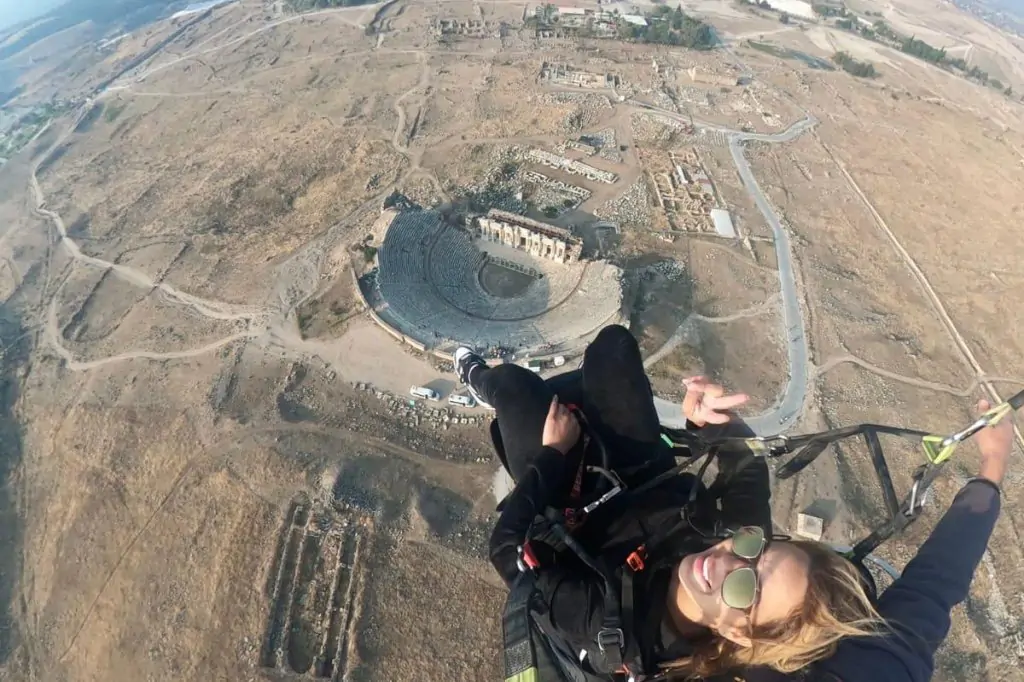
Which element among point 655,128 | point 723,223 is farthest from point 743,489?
point 655,128

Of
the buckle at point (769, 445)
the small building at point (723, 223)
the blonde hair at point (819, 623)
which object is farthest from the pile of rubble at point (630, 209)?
the blonde hair at point (819, 623)

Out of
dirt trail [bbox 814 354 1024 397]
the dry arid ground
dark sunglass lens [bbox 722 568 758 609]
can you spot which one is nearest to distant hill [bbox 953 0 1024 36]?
the dry arid ground

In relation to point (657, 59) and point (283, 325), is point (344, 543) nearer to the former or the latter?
point (283, 325)

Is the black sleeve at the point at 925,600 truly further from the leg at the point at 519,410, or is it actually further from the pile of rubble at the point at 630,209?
the pile of rubble at the point at 630,209

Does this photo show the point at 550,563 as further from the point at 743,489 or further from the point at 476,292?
the point at 476,292

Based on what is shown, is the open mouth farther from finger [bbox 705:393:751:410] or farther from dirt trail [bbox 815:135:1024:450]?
dirt trail [bbox 815:135:1024:450]

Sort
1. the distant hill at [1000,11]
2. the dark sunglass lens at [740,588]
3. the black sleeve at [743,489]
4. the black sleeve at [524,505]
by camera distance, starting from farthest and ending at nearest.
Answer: the distant hill at [1000,11], the black sleeve at [743,489], the black sleeve at [524,505], the dark sunglass lens at [740,588]

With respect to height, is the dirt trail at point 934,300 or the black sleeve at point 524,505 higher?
the black sleeve at point 524,505
